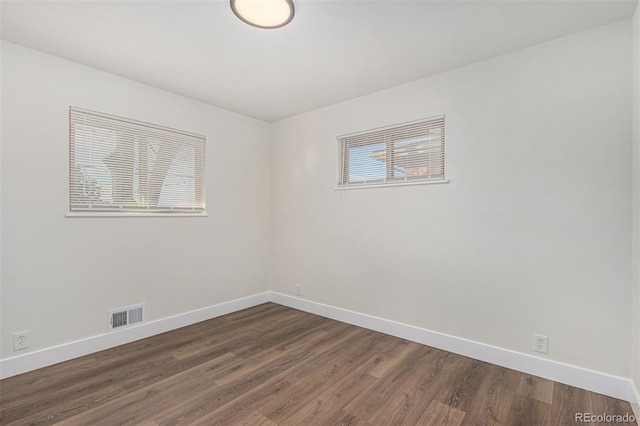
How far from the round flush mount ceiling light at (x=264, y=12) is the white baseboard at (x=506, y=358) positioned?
9.43 ft

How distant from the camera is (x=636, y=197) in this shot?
196 cm

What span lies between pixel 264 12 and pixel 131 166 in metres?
2.06

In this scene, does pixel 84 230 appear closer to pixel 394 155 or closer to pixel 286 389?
pixel 286 389

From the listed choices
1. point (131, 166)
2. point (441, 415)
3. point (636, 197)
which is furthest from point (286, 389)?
point (636, 197)

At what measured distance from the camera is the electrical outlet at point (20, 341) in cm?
235

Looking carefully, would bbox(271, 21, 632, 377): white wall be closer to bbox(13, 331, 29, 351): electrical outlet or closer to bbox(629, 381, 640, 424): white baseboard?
bbox(629, 381, 640, 424): white baseboard

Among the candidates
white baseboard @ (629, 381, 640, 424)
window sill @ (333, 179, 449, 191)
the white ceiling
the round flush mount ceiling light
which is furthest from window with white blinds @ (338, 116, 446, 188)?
white baseboard @ (629, 381, 640, 424)

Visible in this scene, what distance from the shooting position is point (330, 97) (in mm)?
3453

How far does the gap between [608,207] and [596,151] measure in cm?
41

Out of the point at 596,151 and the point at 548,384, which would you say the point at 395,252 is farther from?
the point at 596,151

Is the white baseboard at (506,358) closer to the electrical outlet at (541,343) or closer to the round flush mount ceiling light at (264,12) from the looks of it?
the electrical outlet at (541,343)

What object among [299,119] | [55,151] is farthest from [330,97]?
[55,151]

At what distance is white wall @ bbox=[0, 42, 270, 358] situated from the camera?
2365 mm

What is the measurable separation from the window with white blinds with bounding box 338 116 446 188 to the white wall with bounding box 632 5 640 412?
126cm
